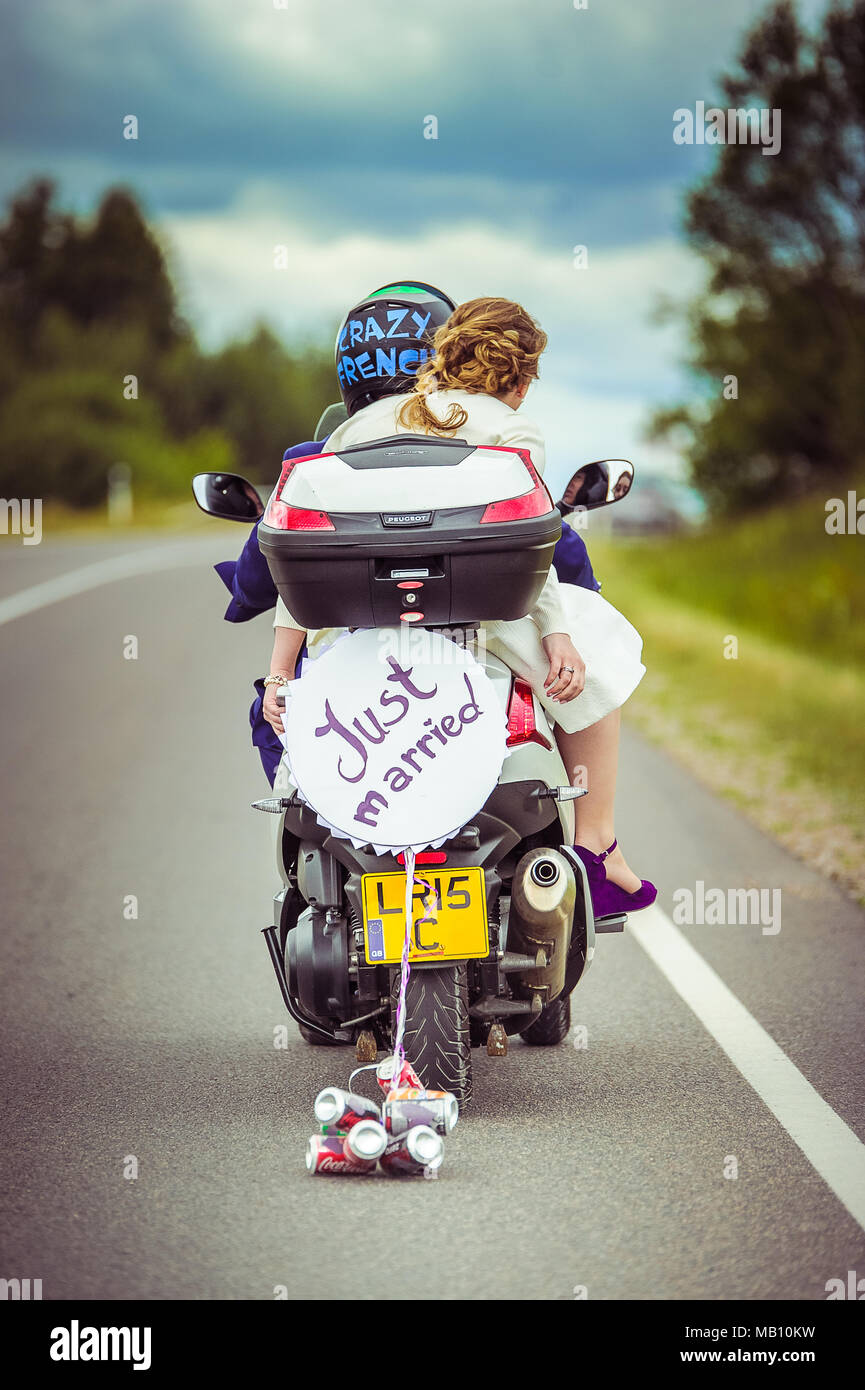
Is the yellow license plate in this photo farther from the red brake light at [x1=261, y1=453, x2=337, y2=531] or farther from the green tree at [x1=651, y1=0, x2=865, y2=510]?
the green tree at [x1=651, y1=0, x2=865, y2=510]

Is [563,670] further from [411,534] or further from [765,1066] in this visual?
[765,1066]

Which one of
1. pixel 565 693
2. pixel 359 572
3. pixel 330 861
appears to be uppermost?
pixel 359 572

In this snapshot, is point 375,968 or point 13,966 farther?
point 13,966

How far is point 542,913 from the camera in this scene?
4422 millimetres

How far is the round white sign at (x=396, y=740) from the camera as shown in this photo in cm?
424

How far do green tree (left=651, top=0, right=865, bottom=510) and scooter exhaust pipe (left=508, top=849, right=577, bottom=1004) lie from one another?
27975 millimetres

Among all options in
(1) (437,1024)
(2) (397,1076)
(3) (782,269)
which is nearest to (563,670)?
(1) (437,1024)

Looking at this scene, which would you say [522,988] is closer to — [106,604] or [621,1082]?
[621,1082]

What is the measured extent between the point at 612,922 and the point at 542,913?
664 mm

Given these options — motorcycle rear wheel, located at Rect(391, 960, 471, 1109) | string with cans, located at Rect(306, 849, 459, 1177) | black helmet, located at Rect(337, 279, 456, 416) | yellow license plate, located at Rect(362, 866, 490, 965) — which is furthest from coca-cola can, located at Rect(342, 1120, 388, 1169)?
black helmet, located at Rect(337, 279, 456, 416)

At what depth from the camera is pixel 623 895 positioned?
16.9 ft

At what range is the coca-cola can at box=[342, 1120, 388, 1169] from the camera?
4074 millimetres
